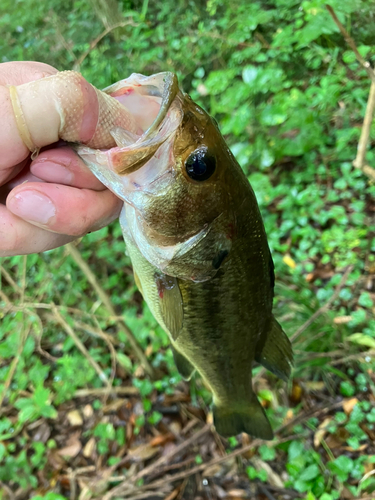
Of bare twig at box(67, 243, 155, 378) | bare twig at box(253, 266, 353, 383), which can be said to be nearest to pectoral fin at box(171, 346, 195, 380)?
bare twig at box(67, 243, 155, 378)

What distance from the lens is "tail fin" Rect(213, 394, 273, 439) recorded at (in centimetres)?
179

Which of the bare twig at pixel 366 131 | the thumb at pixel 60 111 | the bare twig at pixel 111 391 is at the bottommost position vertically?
the bare twig at pixel 111 391

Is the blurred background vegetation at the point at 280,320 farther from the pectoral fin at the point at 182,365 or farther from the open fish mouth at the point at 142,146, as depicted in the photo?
the open fish mouth at the point at 142,146

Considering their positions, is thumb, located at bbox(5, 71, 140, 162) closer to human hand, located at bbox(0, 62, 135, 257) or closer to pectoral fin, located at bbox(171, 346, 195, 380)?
human hand, located at bbox(0, 62, 135, 257)

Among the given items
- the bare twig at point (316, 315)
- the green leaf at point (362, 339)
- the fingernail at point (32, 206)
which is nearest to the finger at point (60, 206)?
the fingernail at point (32, 206)

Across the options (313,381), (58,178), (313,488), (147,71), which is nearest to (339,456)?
(313,488)

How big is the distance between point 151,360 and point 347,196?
2.10m

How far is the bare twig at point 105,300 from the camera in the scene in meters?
1.99

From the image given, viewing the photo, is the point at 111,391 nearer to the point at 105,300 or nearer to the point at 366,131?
the point at 105,300

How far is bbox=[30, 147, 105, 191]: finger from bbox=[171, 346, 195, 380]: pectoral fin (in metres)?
1.05

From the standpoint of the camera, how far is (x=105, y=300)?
7.68ft

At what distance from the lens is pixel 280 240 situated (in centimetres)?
305

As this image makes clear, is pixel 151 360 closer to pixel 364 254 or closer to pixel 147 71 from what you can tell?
pixel 364 254

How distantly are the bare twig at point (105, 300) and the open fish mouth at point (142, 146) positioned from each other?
0.94 m
